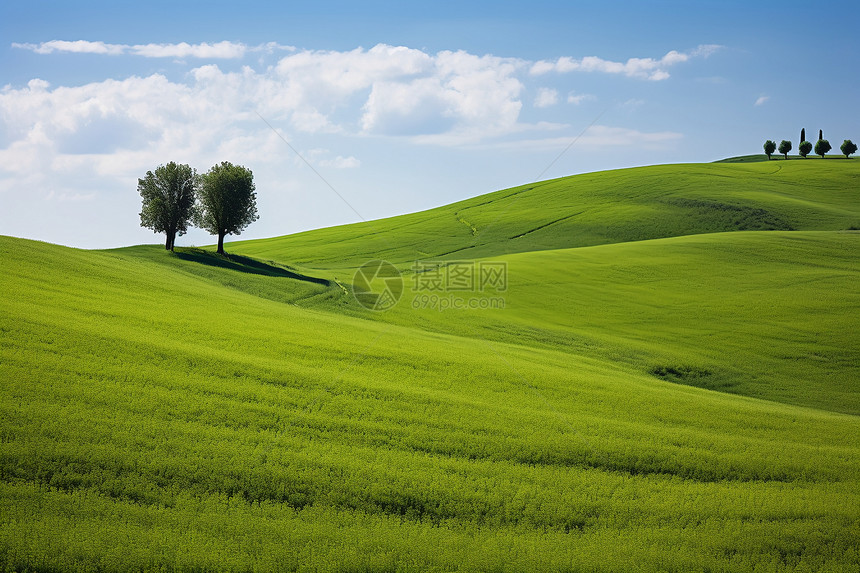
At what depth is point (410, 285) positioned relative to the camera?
97.6 feet

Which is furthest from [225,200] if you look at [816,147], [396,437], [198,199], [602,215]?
[816,147]

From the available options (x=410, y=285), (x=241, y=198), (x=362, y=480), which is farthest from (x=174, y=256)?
(x=362, y=480)

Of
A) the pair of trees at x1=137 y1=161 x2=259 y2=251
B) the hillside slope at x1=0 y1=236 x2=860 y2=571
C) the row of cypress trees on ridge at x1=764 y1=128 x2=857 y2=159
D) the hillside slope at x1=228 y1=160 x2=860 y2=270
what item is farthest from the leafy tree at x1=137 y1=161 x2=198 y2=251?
the row of cypress trees on ridge at x1=764 y1=128 x2=857 y2=159

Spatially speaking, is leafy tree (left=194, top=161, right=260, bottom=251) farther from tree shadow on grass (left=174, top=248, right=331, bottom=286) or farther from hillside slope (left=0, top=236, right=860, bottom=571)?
hillside slope (left=0, top=236, right=860, bottom=571)

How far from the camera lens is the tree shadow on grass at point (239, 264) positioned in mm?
30844

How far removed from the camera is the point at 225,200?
3494 centimetres

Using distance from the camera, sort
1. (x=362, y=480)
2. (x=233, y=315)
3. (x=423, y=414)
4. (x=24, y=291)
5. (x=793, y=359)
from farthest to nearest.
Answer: (x=793, y=359) < (x=233, y=315) < (x=24, y=291) < (x=423, y=414) < (x=362, y=480)

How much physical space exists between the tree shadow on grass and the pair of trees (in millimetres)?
1604

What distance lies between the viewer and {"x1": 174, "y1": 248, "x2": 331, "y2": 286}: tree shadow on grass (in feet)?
101

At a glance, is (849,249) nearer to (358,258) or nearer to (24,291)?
(358,258)

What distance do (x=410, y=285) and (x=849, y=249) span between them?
→ 95.6ft

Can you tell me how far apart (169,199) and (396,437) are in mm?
31608

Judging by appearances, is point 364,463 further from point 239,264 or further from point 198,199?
point 198,199

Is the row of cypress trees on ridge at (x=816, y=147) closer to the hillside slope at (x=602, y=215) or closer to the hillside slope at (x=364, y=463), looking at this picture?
the hillside slope at (x=602, y=215)
